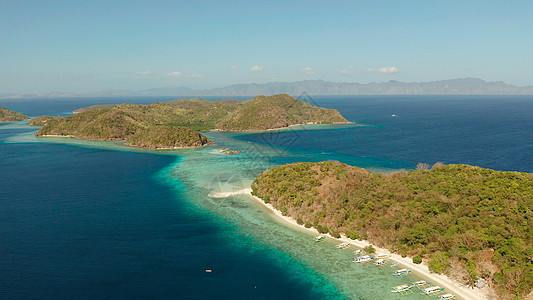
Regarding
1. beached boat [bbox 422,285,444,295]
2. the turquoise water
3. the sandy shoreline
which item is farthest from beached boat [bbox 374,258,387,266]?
beached boat [bbox 422,285,444,295]

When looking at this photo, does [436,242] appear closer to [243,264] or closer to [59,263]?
[243,264]

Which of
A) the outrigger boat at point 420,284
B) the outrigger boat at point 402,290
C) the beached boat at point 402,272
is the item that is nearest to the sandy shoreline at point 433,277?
the beached boat at point 402,272

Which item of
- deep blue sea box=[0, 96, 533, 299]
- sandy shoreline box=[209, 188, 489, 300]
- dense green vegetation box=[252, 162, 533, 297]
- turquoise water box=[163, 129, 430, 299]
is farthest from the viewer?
turquoise water box=[163, 129, 430, 299]

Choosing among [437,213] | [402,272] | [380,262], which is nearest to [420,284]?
[402,272]

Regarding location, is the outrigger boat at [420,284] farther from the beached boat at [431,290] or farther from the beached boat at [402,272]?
the beached boat at [402,272]

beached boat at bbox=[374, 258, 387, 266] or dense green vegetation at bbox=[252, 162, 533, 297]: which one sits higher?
dense green vegetation at bbox=[252, 162, 533, 297]

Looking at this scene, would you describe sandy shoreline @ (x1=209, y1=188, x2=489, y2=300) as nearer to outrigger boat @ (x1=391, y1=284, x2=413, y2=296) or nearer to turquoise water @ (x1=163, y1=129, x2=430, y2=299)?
turquoise water @ (x1=163, y1=129, x2=430, y2=299)

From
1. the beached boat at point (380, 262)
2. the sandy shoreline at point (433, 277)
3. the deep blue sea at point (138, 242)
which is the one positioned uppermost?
the deep blue sea at point (138, 242)

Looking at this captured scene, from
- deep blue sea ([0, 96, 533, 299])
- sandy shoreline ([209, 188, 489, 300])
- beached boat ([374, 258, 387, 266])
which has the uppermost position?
deep blue sea ([0, 96, 533, 299])
